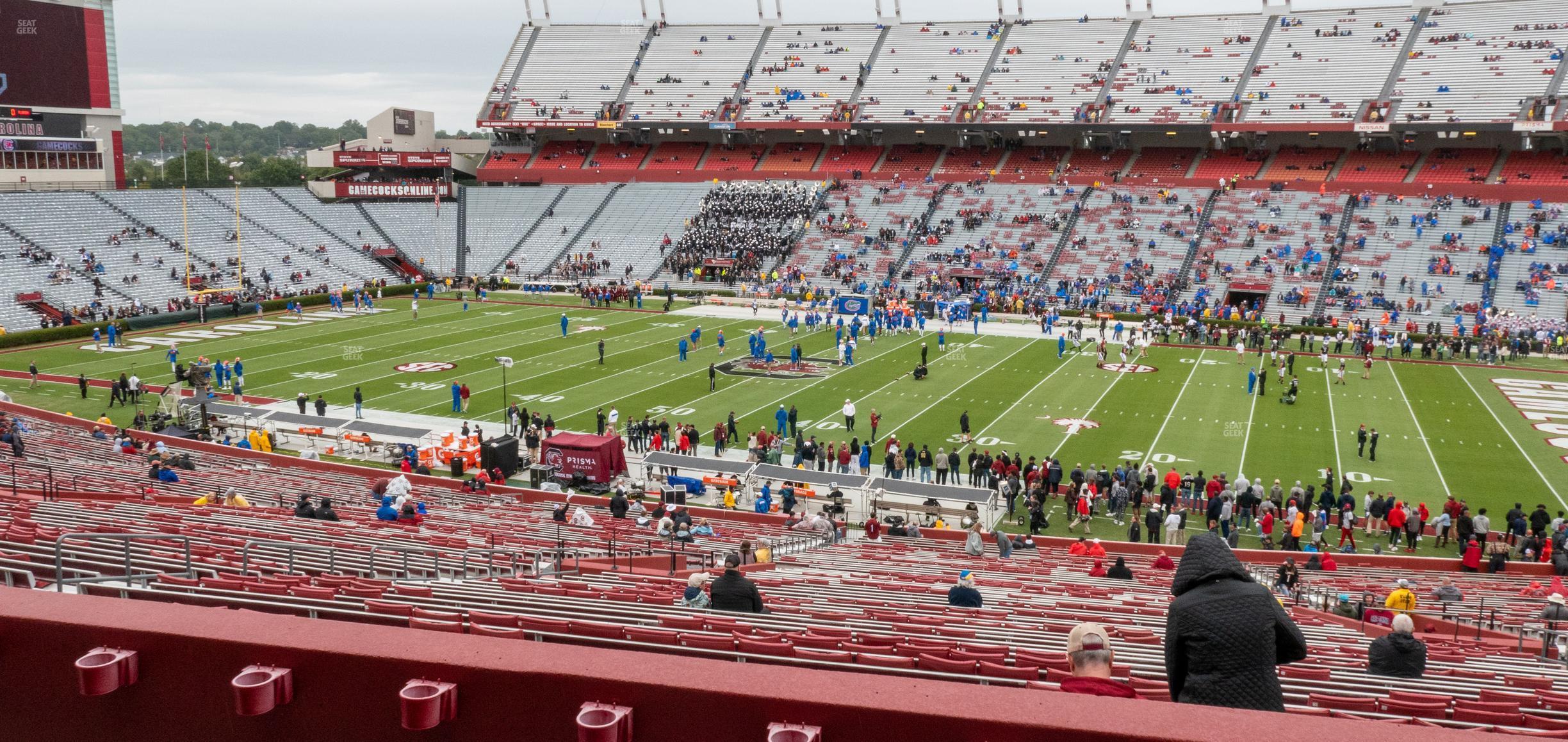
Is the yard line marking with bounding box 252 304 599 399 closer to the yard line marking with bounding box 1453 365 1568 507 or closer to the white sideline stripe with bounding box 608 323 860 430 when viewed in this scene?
the white sideline stripe with bounding box 608 323 860 430

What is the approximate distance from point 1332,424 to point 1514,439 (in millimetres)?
4282

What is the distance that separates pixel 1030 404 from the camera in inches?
1307

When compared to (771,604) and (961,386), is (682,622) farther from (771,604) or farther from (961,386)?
(961,386)

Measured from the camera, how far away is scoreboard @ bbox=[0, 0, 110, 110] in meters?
54.6

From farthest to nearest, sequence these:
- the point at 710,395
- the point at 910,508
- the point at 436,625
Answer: the point at 710,395, the point at 910,508, the point at 436,625

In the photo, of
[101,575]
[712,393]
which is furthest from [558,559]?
[712,393]

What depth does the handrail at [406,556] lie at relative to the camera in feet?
31.3

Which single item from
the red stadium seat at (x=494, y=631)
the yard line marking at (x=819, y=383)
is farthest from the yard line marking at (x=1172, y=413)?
the red stadium seat at (x=494, y=631)

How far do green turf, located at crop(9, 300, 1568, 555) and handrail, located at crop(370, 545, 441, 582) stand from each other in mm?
15412

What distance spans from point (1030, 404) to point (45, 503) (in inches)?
1022

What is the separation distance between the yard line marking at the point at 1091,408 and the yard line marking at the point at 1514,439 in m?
10.5

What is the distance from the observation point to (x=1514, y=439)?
29188 millimetres

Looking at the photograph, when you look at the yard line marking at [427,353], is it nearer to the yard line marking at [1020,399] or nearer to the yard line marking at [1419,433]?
the yard line marking at [1020,399]

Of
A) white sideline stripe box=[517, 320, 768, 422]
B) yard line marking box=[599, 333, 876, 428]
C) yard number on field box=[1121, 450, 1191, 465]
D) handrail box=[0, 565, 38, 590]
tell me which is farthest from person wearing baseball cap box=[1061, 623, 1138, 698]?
yard line marking box=[599, 333, 876, 428]
